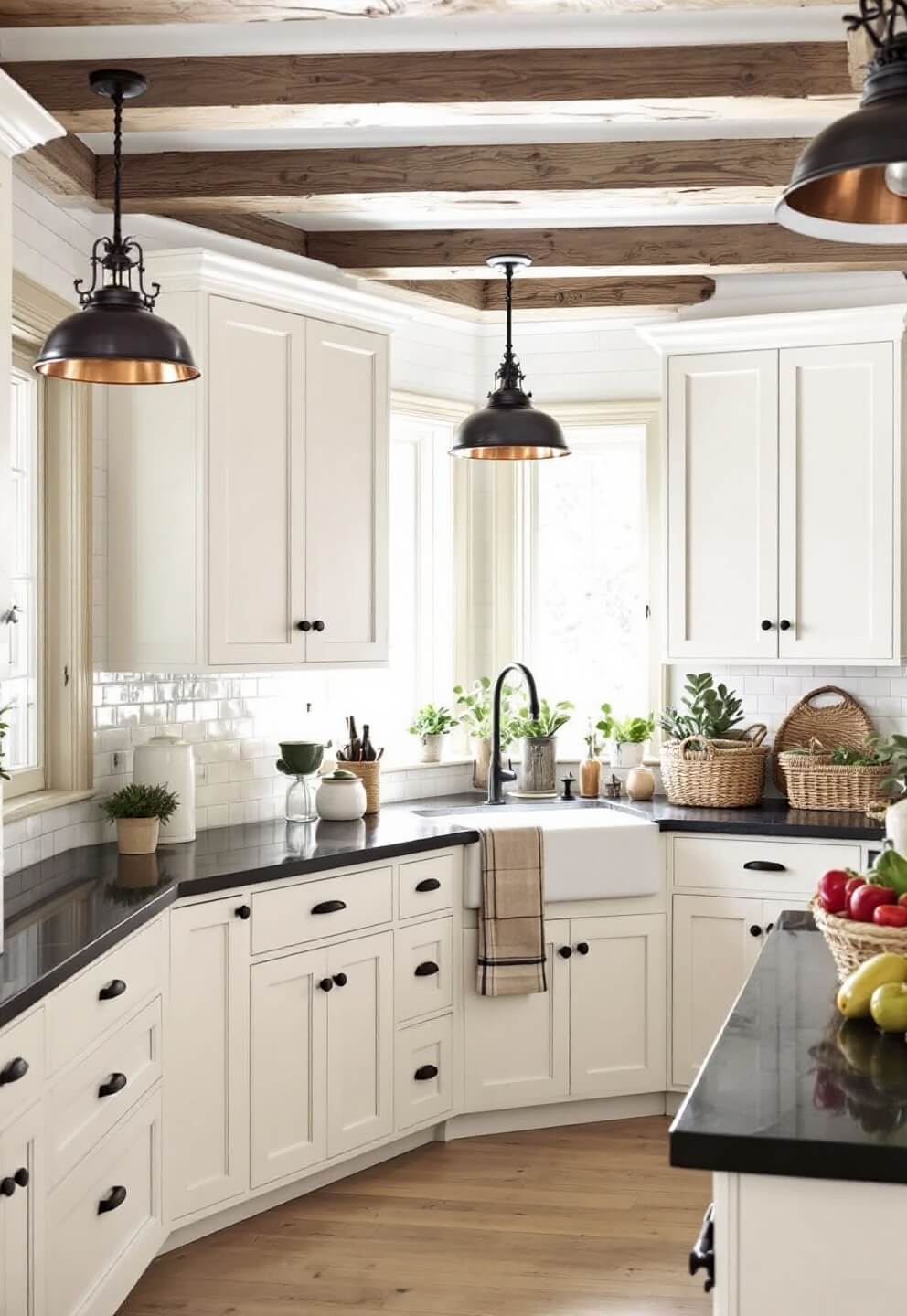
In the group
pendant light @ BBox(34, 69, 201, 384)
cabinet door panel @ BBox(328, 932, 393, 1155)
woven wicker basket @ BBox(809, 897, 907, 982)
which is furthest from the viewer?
cabinet door panel @ BBox(328, 932, 393, 1155)

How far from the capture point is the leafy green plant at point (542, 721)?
5379mm

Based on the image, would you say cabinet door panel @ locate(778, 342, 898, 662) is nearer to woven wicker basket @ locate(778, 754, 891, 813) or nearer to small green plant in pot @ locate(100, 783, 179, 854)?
woven wicker basket @ locate(778, 754, 891, 813)

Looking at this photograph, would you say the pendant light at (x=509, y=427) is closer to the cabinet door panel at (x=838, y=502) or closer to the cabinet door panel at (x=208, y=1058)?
the cabinet door panel at (x=838, y=502)

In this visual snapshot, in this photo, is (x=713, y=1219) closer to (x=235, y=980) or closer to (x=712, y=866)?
(x=235, y=980)

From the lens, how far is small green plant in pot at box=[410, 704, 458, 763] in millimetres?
5484

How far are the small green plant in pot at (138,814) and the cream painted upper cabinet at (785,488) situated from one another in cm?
199

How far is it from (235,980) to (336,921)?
40 centimetres

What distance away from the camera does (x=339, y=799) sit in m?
4.75

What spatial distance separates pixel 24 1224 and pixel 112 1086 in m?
0.52

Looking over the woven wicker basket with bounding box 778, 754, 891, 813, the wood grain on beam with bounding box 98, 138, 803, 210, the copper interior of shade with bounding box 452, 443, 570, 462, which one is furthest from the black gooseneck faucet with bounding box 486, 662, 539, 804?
the wood grain on beam with bounding box 98, 138, 803, 210

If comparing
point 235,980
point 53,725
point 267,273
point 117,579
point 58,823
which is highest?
point 267,273

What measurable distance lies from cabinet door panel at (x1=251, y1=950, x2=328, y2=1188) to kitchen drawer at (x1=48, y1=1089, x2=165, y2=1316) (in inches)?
15.6

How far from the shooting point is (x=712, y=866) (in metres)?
4.76

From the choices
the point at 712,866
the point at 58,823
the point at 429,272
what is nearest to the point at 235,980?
the point at 58,823
